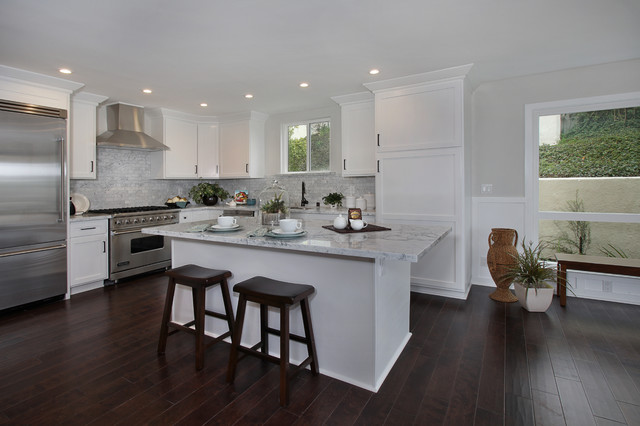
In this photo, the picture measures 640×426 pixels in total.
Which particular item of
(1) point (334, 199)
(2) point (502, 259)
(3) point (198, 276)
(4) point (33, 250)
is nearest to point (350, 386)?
(3) point (198, 276)

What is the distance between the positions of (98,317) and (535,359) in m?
3.65

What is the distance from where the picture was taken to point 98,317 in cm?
315

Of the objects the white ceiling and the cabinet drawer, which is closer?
the white ceiling

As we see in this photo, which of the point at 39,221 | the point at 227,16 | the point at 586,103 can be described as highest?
the point at 227,16

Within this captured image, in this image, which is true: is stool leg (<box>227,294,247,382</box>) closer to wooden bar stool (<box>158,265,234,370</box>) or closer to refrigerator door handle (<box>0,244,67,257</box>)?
wooden bar stool (<box>158,265,234,370</box>)

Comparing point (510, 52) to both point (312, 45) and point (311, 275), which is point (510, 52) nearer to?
point (312, 45)

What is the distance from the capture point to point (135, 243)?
442cm

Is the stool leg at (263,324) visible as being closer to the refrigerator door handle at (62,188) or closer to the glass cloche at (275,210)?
the glass cloche at (275,210)

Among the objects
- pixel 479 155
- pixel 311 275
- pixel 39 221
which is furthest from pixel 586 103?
pixel 39 221

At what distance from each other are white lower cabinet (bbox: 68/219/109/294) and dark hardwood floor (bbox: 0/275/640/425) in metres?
0.81

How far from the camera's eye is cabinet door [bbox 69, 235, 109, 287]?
12.4 feet

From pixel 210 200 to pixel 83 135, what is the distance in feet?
6.43

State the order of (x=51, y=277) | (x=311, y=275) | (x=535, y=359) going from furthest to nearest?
(x=51, y=277), (x=535, y=359), (x=311, y=275)

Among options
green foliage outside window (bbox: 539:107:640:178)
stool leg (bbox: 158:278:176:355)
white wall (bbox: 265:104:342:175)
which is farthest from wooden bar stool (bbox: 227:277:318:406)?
green foliage outside window (bbox: 539:107:640:178)
